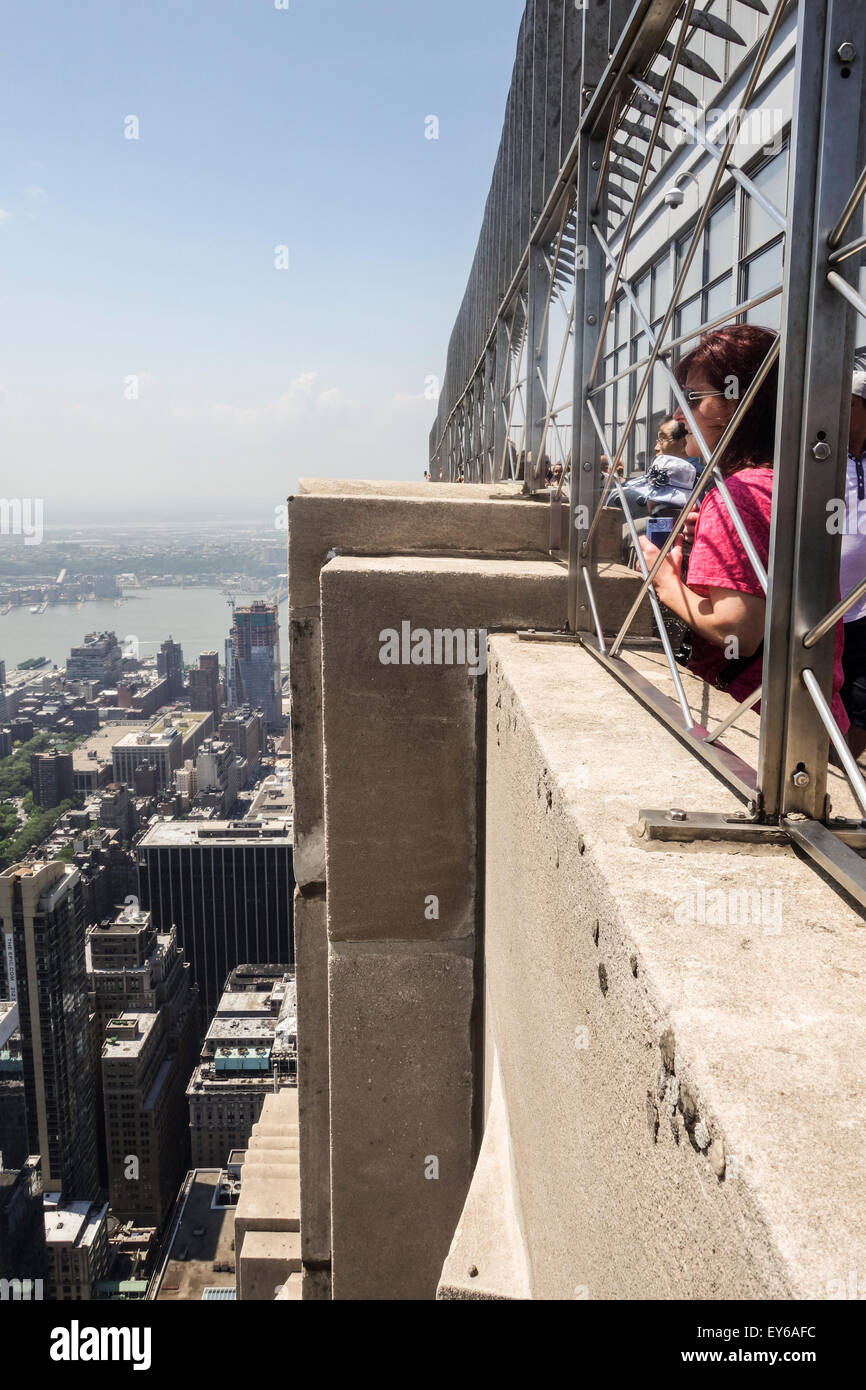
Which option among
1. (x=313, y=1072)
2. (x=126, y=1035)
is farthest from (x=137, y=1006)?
Result: (x=313, y=1072)

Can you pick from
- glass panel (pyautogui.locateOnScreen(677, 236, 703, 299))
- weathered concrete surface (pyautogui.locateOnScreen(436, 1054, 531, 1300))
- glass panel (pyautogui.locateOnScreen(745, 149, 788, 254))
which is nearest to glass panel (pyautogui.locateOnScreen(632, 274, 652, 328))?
glass panel (pyautogui.locateOnScreen(677, 236, 703, 299))

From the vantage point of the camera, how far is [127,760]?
42406 millimetres

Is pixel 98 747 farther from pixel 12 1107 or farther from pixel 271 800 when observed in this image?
pixel 12 1107

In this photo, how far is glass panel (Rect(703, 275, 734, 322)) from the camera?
7078 mm

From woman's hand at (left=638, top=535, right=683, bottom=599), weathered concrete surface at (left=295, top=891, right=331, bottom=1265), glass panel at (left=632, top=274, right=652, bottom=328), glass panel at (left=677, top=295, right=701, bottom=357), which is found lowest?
weathered concrete surface at (left=295, top=891, right=331, bottom=1265)

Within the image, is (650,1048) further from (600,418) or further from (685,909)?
(600,418)

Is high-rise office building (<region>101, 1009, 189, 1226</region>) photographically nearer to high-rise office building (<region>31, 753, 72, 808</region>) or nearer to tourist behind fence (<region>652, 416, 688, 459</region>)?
high-rise office building (<region>31, 753, 72, 808</region>)

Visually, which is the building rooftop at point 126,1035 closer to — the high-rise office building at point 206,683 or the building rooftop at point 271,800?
the building rooftop at point 271,800

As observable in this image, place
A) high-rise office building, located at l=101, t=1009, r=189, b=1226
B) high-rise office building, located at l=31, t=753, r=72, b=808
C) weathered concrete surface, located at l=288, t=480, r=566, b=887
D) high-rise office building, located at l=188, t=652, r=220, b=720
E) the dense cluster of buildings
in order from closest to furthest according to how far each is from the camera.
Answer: weathered concrete surface, located at l=288, t=480, r=566, b=887
the dense cluster of buildings
high-rise office building, located at l=101, t=1009, r=189, b=1226
high-rise office building, located at l=31, t=753, r=72, b=808
high-rise office building, located at l=188, t=652, r=220, b=720

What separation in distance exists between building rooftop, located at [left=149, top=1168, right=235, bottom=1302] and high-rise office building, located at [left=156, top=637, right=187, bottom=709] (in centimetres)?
3091

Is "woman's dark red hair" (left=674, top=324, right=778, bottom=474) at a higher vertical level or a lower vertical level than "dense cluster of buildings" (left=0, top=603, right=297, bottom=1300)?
higher

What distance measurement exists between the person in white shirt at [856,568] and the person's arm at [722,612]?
0.30 meters
